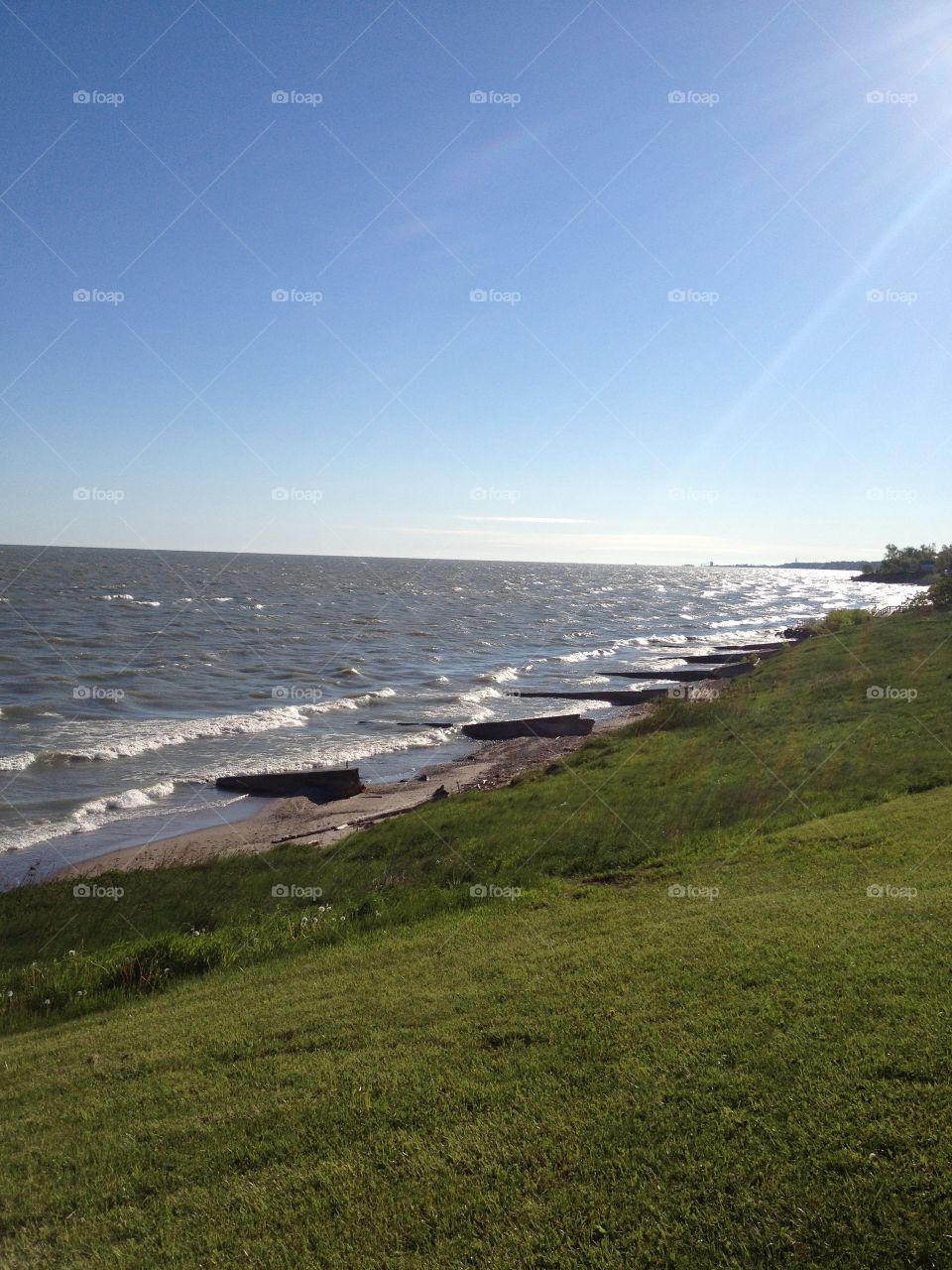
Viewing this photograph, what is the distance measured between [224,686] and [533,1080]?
4144 cm

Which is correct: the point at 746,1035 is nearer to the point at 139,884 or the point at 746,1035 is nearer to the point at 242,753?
the point at 139,884

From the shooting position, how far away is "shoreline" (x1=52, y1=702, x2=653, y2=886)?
19109mm

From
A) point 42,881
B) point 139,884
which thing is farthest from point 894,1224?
point 42,881

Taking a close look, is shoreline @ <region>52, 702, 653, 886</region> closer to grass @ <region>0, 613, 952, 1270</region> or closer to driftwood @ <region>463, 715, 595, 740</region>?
driftwood @ <region>463, 715, 595, 740</region>

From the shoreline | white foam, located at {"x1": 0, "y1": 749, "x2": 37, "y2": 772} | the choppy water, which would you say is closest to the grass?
the shoreline

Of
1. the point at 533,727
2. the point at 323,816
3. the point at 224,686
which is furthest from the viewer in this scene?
the point at 224,686

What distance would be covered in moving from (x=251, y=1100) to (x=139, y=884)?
11396mm

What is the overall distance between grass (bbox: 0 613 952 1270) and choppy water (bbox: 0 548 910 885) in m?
13.4

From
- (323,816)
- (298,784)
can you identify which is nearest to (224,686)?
(298,784)

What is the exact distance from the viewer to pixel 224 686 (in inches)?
1748

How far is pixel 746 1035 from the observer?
551cm

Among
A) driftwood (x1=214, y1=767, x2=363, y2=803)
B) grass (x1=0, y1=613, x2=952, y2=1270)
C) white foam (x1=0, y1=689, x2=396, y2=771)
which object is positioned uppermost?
grass (x1=0, y1=613, x2=952, y2=1270)

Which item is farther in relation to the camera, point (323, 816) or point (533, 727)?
point (533, 727)

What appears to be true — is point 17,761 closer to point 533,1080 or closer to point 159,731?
point 159,731
